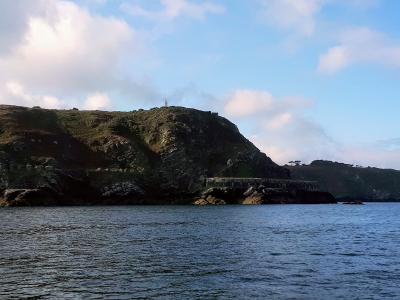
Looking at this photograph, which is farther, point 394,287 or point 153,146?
point 153,146

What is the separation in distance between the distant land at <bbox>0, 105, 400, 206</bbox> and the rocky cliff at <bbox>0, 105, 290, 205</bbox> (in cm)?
30

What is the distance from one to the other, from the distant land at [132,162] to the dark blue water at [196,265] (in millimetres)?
79496

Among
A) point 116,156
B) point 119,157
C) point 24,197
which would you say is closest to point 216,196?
point 119,157

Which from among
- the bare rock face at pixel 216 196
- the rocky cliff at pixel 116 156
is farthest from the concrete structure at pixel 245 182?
the rocky cliff at pixel 116 156

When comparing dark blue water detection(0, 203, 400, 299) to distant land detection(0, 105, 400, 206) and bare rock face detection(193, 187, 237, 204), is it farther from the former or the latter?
bare rock face detection(193, 187, 237, 204)

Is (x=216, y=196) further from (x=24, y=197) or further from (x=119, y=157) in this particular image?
(x=24, y=197)

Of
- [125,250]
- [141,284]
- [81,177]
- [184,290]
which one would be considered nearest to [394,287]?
[184,290]

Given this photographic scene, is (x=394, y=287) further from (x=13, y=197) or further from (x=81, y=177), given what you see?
(x=81, y=177)

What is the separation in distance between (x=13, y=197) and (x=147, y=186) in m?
42.3

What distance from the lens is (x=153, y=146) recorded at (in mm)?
169750

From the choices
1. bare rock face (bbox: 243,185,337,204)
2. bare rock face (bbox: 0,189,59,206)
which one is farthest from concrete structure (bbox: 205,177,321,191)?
bare rock face (bbox: 0,189,59,206)

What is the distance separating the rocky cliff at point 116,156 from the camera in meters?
131

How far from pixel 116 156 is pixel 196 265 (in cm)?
12710

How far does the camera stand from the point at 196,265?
33281 millimetres
